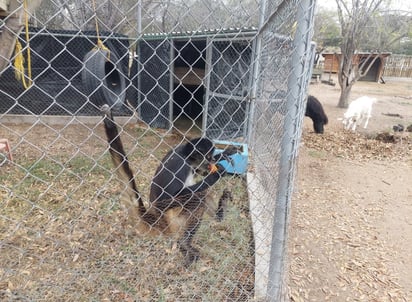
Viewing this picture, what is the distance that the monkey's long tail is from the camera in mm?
1324

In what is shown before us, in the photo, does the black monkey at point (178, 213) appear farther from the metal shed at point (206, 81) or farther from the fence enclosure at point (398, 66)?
the fence enclosure at point (398, 66)

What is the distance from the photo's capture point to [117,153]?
5.28 feet

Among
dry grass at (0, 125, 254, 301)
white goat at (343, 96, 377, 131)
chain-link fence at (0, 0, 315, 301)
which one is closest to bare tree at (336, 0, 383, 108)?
white goat at (343, 96, 377, 131)

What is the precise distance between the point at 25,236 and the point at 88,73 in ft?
7.88

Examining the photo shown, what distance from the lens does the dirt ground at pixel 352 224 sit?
247 centimetres

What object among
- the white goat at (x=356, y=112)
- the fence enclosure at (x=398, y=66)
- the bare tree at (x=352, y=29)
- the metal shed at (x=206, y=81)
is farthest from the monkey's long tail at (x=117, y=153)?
the fence enclosure at (x=398, y=66)

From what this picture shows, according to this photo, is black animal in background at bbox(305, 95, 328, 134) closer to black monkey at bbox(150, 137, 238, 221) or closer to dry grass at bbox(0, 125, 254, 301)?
dry grass at bbox(0, 125, 254, 301)

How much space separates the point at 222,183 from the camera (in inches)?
145

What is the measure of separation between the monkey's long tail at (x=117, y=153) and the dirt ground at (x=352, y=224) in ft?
5.13

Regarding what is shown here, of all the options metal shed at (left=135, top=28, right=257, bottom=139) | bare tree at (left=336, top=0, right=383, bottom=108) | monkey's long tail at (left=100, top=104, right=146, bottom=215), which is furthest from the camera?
bare tree at (left=336, top=0, right=383, bottom=108)

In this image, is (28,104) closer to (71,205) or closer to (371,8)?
(71,205)

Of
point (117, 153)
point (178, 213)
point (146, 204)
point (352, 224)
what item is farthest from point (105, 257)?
point (352, 224)

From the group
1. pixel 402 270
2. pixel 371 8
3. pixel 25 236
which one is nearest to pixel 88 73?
pixel 25 236

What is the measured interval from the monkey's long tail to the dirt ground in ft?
5.13
